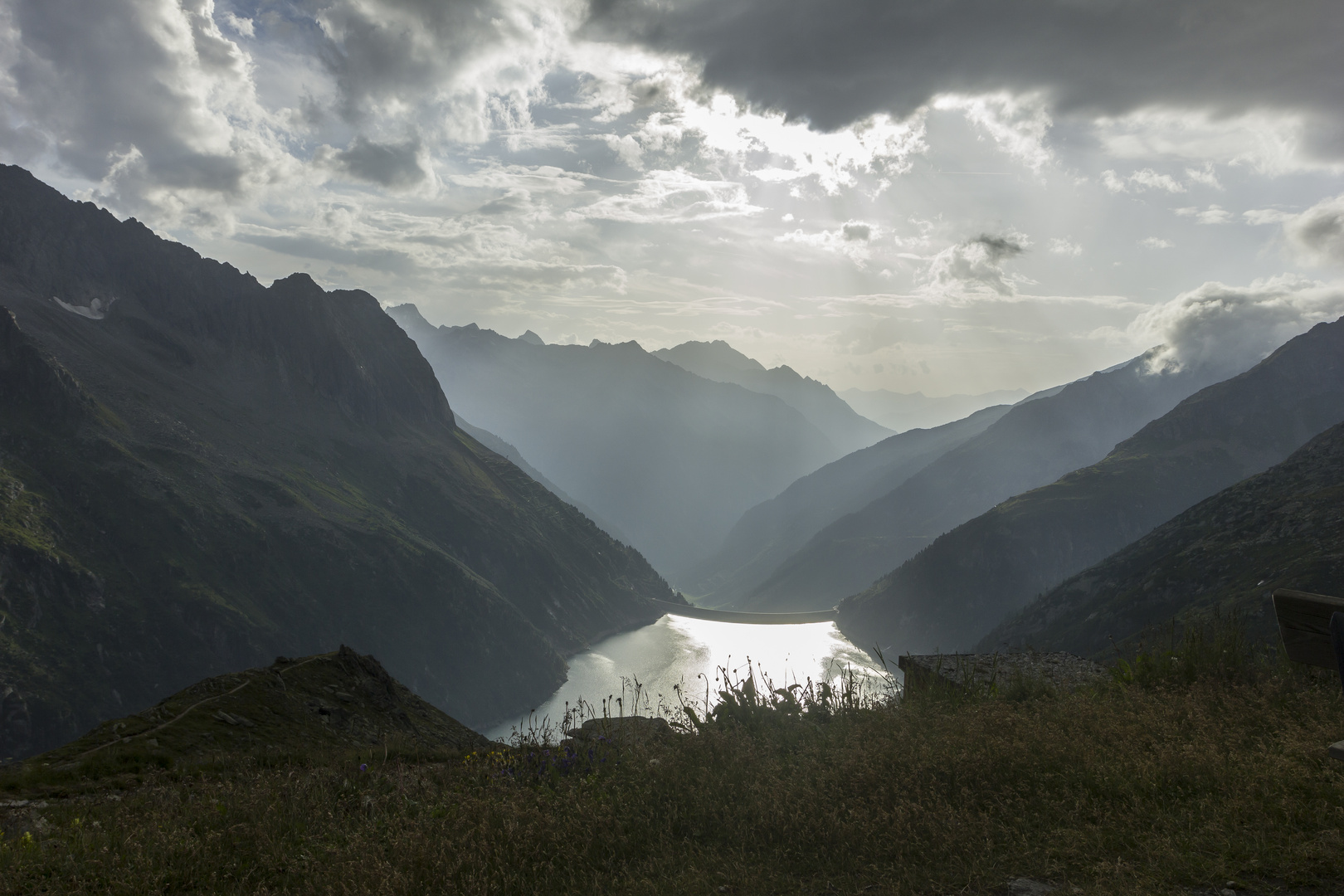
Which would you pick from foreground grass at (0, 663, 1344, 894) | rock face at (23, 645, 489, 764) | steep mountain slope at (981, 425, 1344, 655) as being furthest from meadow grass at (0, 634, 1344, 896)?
steep mountain slope at (981, 425, 1344, 655)

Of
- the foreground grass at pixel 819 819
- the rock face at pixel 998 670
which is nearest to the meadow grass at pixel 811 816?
the foreground grass at pixel 819 819

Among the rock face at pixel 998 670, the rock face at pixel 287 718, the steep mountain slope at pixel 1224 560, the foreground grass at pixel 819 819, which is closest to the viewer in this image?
the foreground grass at pixel 819 819

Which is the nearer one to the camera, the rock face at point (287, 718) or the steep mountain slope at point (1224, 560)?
the rock face at point (287, 718)

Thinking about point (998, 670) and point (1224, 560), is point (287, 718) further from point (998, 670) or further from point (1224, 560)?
point (1224, 560)

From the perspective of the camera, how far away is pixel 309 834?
6.57 meters

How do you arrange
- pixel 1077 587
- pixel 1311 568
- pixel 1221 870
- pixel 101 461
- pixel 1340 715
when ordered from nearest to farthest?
pixel 1221 870 < pixel 1340 715 < pixel 1311 568 < pixel 101 461 < pixel 1077 587

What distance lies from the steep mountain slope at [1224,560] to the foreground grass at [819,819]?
12327cm

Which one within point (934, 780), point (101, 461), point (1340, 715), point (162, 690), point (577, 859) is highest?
point (101, 461)

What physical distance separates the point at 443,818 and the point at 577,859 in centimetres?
Answer: 181

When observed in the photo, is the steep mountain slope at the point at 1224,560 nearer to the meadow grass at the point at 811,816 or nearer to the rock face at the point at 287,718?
the meadow grass at the point at 811,816

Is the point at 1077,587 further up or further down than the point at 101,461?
further down

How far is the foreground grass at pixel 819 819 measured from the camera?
5.36m

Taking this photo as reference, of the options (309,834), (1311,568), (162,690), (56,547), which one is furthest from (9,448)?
(1311,568)

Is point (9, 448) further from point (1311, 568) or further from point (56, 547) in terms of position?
point (1311, 568)
